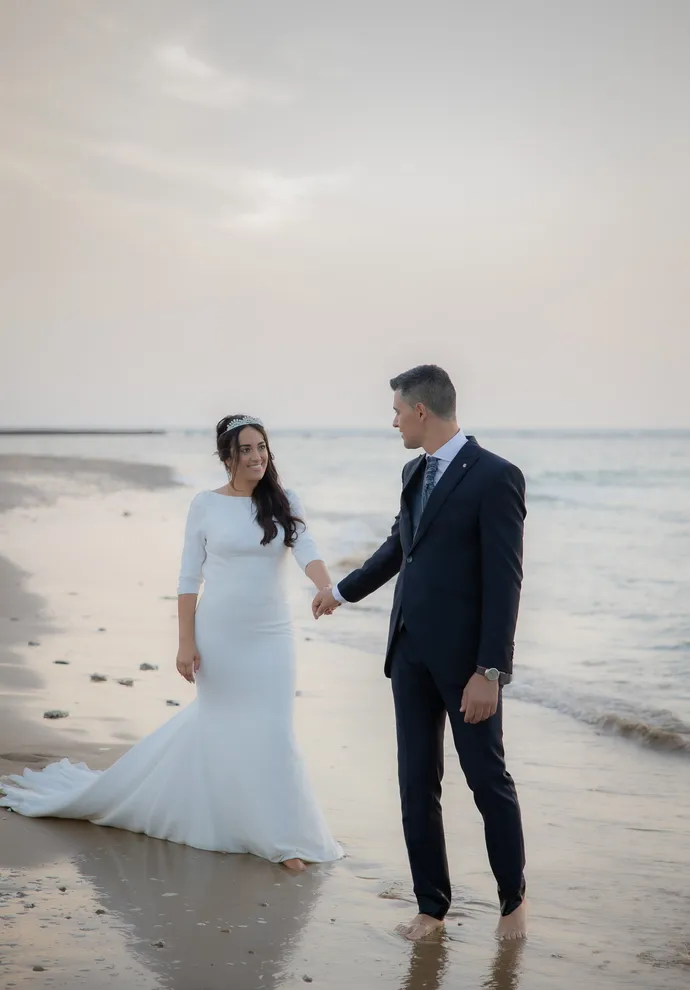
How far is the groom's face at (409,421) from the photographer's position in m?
3.89

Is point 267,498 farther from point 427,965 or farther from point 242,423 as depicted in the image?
point 427,965

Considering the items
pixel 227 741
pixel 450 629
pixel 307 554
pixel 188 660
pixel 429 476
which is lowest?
pixel 227 741

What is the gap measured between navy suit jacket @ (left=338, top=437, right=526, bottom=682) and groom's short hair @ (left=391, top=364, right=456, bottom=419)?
0.15 metres

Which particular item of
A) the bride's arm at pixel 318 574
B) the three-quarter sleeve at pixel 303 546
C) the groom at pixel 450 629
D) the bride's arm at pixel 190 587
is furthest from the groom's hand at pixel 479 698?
the bride's arm at pixel 190 587

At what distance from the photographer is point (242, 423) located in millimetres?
5012

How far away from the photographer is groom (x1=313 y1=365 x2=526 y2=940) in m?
3.69

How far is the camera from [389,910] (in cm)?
412

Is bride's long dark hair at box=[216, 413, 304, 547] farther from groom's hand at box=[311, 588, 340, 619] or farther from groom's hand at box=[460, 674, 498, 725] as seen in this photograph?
groom's hand at box=[460, 674, 498, 725]

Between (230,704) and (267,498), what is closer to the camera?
(230,704)

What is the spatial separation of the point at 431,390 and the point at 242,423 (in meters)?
1.38

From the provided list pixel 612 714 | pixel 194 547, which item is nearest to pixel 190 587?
pixel 194 547

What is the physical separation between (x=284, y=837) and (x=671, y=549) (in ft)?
51.4

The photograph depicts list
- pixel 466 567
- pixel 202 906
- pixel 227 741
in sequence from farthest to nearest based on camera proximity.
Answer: pixel 227 741, pixel 202 906, pixel 466 567

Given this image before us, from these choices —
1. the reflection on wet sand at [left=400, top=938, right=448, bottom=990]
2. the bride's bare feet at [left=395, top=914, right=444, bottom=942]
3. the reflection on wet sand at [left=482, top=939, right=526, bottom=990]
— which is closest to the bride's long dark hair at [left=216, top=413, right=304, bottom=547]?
the bride's bare feet at [left=395, top=914, right=444, bottom=942]
